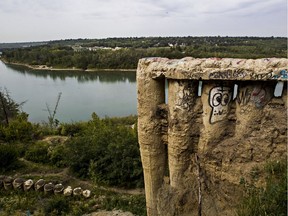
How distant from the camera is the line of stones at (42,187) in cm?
961

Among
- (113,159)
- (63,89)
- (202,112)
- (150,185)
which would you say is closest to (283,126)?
(202,112)

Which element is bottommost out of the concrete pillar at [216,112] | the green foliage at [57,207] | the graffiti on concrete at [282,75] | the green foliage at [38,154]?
the green foliage at [38,154]

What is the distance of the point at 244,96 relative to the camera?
179 inches

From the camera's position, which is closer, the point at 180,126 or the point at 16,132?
the point at 180,126

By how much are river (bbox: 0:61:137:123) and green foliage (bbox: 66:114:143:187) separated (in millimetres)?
12933

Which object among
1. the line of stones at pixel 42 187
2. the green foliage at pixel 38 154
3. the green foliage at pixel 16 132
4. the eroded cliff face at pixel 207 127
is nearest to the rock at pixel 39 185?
the line of stones at pixel 42 187

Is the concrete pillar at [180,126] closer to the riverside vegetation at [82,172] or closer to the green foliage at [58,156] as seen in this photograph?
the riverside vegetation at [82,172]

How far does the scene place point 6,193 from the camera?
32.6ft

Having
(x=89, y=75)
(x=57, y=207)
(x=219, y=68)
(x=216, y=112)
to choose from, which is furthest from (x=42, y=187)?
(x=89, y=75)

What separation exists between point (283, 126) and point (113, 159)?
745cm

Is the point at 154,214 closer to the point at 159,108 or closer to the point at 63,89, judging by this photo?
the point at 159,108

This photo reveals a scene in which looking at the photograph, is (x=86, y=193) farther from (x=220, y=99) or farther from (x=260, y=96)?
(x=260, y=96)

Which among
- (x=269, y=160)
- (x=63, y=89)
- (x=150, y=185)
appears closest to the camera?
(x=269, y=160)

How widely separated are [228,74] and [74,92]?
32079 millimetres
